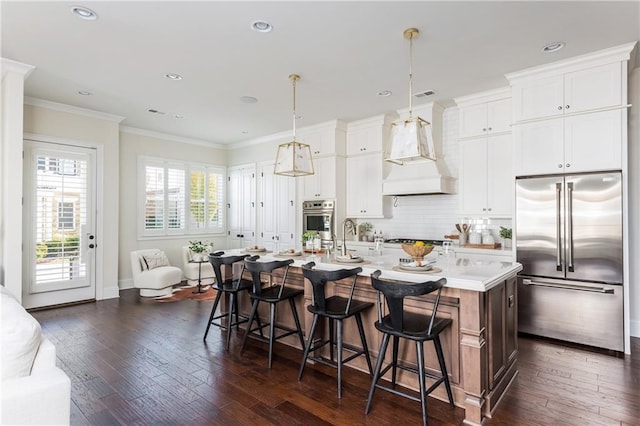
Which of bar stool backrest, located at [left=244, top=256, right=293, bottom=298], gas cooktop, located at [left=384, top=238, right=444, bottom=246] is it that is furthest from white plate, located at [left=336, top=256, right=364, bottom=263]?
gas cooktop, located at [left=384, top=238, right=444, bottom=246]

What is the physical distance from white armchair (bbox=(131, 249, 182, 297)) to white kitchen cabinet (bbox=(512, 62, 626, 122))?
570 cm

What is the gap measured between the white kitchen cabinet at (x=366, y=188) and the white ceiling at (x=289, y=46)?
1125mm

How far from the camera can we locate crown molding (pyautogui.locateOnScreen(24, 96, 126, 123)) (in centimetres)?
508

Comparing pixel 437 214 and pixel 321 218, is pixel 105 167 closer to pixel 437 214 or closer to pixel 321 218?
pixel 321 218

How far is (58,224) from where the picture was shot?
5.31 m

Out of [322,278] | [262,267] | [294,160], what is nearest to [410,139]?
[294,160]

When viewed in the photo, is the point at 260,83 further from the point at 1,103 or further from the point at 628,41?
the point at 628,41

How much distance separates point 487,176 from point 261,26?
11.3 ft

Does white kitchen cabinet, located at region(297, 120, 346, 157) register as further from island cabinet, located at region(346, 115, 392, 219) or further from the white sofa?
the white sofa

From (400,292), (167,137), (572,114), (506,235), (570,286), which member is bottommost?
(570,286)

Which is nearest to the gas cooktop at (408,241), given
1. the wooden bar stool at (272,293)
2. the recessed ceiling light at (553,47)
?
the wooden bar stool at (272,293)

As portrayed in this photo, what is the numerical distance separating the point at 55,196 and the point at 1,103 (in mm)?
1621

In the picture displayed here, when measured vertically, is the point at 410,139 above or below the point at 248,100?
below

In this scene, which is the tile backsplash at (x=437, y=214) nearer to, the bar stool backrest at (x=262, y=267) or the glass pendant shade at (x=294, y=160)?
the glass pendant shade at (x=294, y=160)
